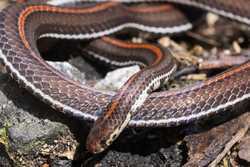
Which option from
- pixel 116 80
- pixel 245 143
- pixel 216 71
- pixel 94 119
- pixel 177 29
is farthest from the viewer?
pixel 177 29

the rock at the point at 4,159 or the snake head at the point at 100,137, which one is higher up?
the snake head at the point at 100,137

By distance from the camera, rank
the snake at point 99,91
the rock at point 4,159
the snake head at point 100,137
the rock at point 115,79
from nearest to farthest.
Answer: the snake head at point 100,137, the snake at point 99,91, the rock at point 4,159, the rock at point 115,79

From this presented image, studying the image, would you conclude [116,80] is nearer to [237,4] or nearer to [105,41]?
[105,41]

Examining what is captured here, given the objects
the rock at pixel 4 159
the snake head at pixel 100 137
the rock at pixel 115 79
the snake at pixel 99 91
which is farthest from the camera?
the rock at pixel 115 79

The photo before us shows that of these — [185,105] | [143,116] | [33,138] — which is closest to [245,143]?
[185,105]

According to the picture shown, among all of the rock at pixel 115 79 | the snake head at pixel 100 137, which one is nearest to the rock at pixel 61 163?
the snake head at pixel 100 137

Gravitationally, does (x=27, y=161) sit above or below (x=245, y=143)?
above

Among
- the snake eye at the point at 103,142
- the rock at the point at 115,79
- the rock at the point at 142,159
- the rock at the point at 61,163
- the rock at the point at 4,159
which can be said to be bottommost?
the rock at the point at 142,159

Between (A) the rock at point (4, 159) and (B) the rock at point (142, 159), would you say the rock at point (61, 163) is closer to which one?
(B) the rock at point (142, 159)

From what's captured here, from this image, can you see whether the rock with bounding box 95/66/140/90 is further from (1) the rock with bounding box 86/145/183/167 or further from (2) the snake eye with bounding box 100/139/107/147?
(2) the snake eye with bounding box 100/139/107/147
